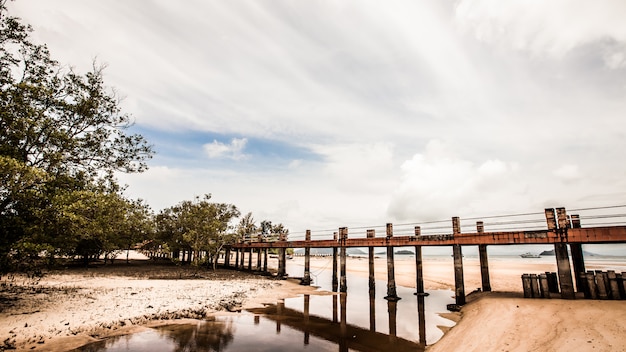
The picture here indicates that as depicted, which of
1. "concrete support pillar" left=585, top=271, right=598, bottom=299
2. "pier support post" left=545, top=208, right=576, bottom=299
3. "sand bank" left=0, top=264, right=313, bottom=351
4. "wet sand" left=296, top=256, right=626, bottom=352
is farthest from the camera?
"pier support post" left=545, top=208, right=576, bottom=299

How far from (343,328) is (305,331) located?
6.04ft

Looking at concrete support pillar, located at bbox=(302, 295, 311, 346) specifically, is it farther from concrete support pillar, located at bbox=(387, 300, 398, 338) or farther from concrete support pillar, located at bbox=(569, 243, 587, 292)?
concrete support pillar, located at bbox=(569, 243, 587, 292)

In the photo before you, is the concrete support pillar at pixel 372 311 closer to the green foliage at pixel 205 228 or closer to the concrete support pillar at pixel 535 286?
the concrete support pillar at pixel 535 286

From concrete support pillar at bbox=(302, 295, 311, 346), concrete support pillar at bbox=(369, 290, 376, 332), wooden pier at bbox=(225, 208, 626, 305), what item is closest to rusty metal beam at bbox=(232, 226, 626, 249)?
wooden pier at bbox=(225, 208, 626, 305)

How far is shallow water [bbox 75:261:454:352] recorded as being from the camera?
9922 millimetres

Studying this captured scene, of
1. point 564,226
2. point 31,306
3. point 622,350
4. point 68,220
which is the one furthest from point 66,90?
point 564,226

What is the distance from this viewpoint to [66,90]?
13172 mm

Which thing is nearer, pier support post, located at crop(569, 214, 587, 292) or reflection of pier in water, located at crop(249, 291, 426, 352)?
reflection of pier in water, located at crop(249, 291, 426, 352)

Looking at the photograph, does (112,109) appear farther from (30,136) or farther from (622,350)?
(622,350)

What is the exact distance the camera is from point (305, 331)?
39.9ft

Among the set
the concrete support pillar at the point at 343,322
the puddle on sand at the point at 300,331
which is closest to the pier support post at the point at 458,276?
the puddle on sand at the point at 300,331

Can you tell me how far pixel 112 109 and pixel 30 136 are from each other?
11.8 feet

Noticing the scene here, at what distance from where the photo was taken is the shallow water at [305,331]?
9.92 m

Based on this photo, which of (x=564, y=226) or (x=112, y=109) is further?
(x=112, y=109)
